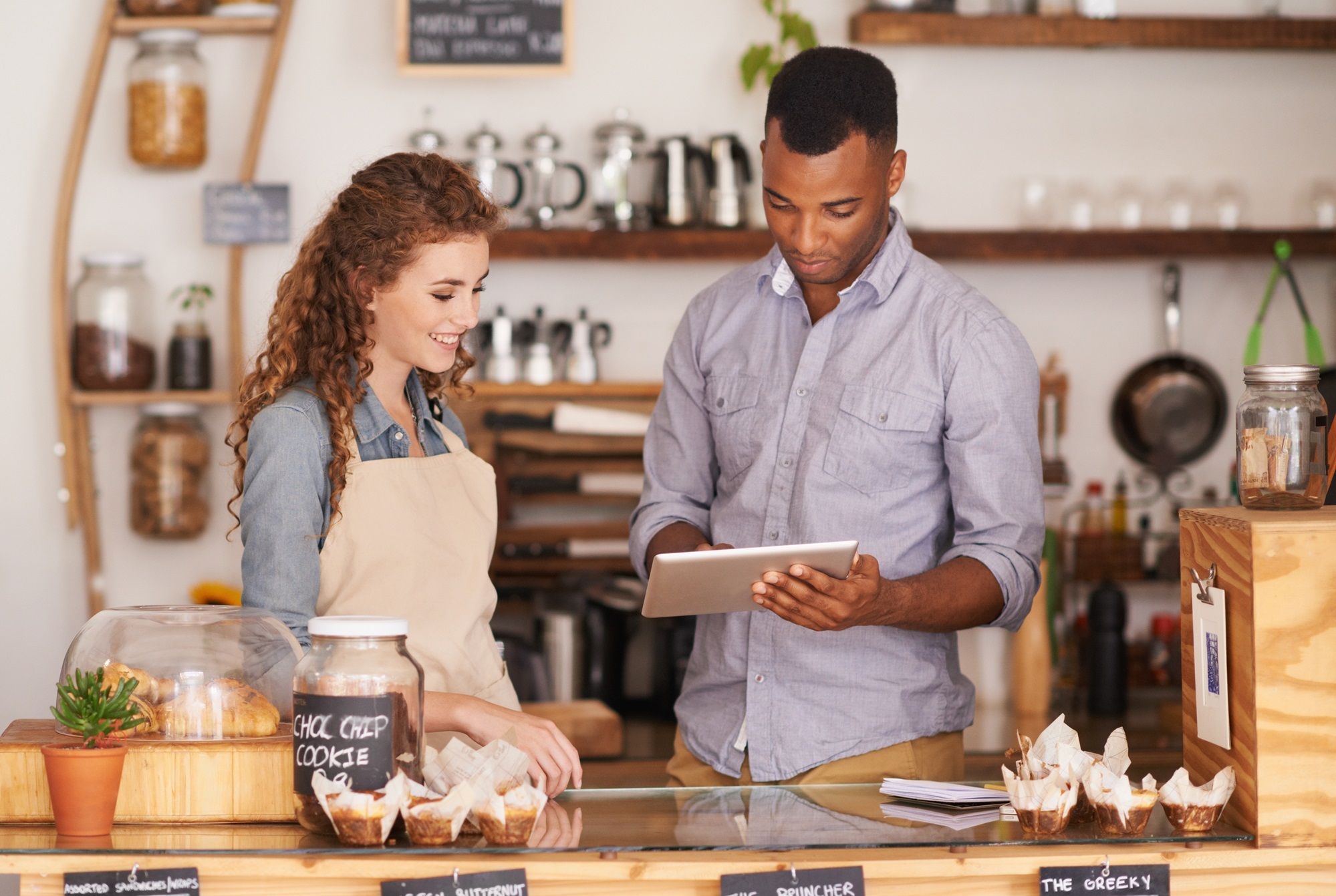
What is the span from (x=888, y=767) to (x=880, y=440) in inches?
15.7

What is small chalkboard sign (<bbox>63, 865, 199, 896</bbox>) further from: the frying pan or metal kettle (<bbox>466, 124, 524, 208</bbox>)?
the frying pan

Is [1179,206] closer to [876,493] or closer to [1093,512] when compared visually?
[1093,512]

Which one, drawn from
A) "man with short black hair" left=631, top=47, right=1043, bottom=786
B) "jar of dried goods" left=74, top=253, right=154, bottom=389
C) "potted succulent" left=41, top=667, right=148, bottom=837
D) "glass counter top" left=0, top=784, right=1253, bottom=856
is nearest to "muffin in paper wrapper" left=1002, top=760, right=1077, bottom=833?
"glass counter top" left=0, top=784, right=1253, bottom=856

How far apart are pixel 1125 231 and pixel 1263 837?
105 inches

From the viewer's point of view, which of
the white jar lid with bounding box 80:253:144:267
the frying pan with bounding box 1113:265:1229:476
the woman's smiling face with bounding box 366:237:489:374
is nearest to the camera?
the woman's smiling face with bounding box 366:237:489:374

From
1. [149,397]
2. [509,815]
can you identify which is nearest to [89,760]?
[509,815]

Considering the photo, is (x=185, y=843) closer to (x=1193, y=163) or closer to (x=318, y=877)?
(x=318, y=877)

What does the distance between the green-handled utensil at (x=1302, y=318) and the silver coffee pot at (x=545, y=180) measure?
5.94ft

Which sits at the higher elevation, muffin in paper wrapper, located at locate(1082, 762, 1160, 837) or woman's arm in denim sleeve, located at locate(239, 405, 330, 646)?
woman's arm in denim sleeve, located at locate(239, 405, 330, 646)

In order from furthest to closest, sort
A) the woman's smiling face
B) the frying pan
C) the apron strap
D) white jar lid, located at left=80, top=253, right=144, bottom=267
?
the frying pan, white jar lid, located at left=80, top=253, right=144, bottom=267, the apron strap, the woman's smiling face

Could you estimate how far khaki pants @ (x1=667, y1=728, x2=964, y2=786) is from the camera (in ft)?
5.60

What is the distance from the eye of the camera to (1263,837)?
1250 millimetres

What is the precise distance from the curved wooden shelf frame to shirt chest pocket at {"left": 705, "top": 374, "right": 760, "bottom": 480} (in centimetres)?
199

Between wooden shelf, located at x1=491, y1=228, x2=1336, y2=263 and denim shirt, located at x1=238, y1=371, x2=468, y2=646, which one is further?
wooden shelf, located at x1=491, y1=228, x2=1336, y2=263
